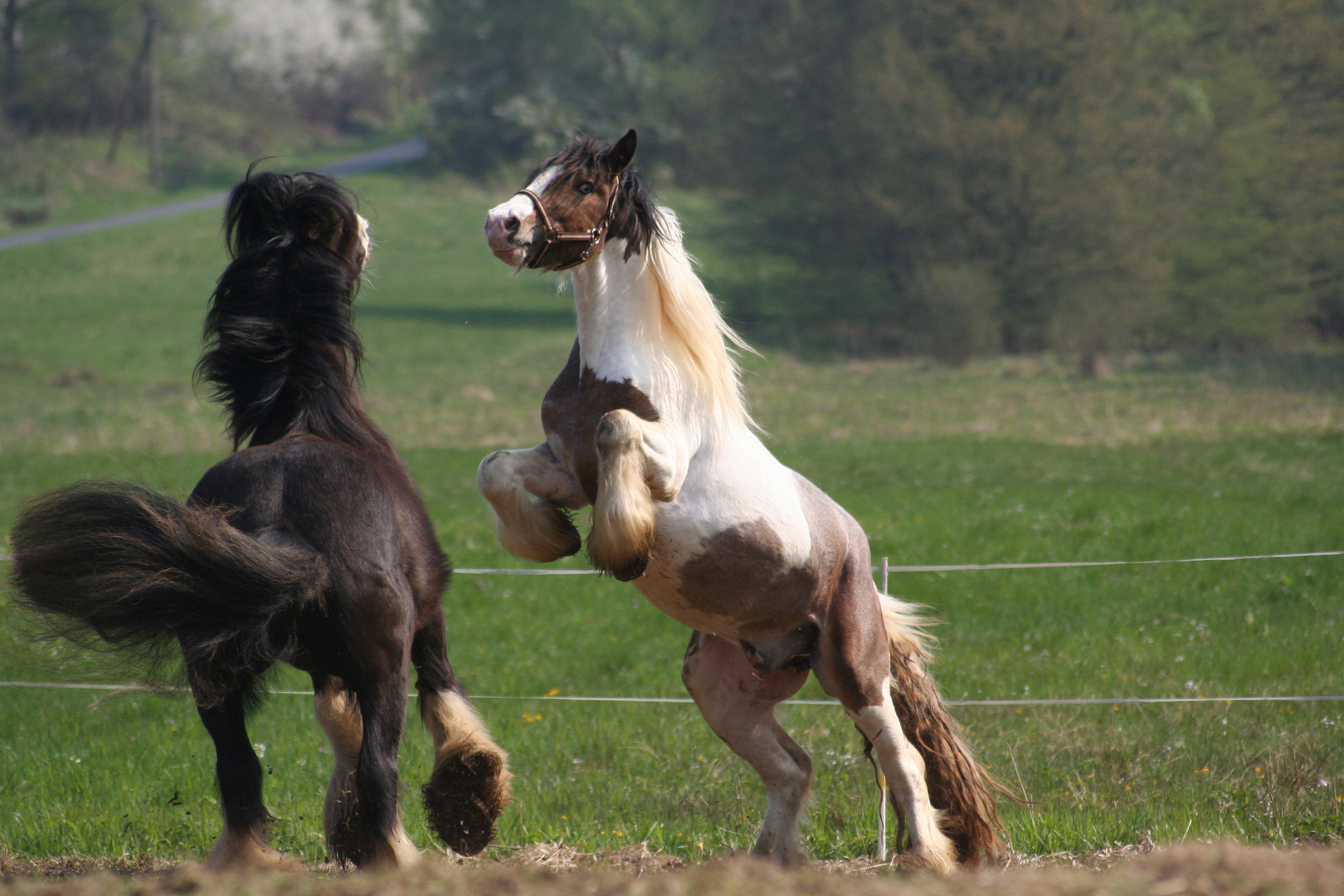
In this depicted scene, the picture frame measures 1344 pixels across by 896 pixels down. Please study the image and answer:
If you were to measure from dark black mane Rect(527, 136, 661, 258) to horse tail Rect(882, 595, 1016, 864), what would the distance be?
73.4 inches

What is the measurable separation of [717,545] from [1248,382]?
2314cm

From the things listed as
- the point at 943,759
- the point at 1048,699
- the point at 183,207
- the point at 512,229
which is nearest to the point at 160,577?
the point at 512,229

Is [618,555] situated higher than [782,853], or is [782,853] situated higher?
[618,555]

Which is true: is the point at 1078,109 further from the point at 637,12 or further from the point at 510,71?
the point at 510,71

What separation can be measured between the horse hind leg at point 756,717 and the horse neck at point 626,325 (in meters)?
1.13

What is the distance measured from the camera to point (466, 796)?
439 cm

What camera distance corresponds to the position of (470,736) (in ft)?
14.5

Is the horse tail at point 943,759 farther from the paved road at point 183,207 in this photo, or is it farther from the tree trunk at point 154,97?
the tree trunk at point 154,97

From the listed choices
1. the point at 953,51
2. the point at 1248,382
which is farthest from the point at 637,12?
the point at 1248,382

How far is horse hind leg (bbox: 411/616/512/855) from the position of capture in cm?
438

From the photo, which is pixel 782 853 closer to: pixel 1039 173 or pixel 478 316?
pixel 1039 173

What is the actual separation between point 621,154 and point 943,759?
8.72 ft

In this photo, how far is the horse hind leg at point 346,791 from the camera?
12.6 ft

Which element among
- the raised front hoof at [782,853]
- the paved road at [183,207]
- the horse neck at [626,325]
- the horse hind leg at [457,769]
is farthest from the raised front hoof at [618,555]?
the paved road at [183,207]
